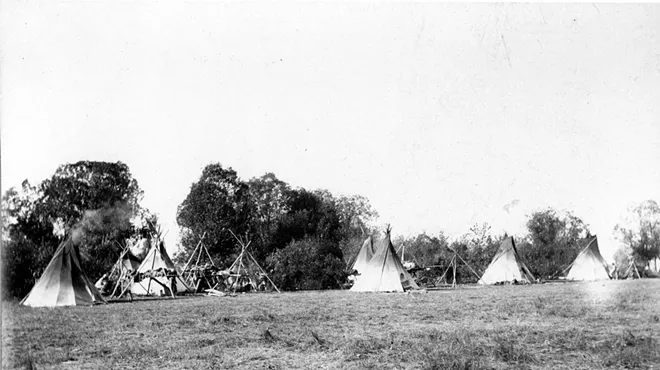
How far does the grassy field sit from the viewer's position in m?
8.33

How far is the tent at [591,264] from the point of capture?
2892cm

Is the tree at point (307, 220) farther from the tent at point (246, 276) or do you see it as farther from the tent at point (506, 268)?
the tent at point (506, 268)

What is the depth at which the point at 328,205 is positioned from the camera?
105 feet

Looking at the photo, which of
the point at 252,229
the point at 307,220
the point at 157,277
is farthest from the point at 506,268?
the point at 157,277

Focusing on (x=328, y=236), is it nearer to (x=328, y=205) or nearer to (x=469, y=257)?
(x=328, y=205)

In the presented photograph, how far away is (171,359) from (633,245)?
64.9 ft

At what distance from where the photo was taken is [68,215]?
19.6 metres

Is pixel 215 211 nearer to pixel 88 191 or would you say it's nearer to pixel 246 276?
pixel 246 276

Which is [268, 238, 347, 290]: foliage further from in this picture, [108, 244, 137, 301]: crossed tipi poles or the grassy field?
the grassy field

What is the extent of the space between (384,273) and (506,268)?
30.4 ft

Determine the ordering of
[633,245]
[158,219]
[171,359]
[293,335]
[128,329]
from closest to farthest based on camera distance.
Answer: [171,359]
[293,335]
[128,329]
[633,245]
[158,219]

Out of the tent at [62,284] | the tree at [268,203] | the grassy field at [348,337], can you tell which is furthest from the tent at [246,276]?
Answer: the grassy field at [348,337]

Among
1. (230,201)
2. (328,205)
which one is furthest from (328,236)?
(230,201)

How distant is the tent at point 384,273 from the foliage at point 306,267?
2993 millimetres
